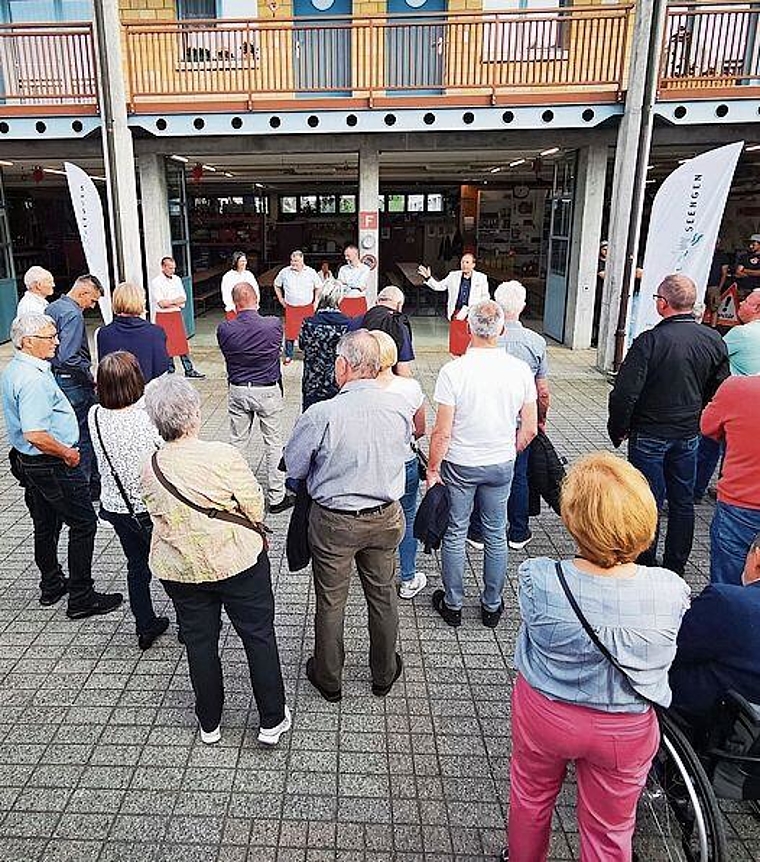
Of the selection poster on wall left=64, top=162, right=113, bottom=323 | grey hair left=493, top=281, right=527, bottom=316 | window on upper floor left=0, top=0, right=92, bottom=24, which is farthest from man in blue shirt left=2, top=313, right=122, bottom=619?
window on upper floor left=0, top=0, right=92, bottom=24

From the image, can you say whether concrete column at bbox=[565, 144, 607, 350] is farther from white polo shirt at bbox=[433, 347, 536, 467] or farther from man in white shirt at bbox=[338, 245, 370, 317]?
white polo shirt at bbox=[433, 347, 536, 467]

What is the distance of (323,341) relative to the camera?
496cm

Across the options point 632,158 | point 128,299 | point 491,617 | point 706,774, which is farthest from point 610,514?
point 632,158

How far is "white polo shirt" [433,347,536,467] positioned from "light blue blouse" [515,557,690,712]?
174cm

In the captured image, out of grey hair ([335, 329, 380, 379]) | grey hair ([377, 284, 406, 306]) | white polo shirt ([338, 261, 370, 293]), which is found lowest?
white polo shirt ([338, 261, 370, 293])

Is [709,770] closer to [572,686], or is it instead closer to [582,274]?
[572,686]

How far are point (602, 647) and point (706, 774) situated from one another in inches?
30.4

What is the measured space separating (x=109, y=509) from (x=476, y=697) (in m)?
1.99

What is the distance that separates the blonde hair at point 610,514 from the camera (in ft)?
6.29

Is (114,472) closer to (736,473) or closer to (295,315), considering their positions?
(736,473)

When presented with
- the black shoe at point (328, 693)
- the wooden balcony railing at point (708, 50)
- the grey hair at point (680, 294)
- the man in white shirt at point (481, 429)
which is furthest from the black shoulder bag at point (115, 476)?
the wooden balcony railing at point (708, 50)

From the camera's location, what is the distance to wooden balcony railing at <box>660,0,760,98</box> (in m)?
10.0

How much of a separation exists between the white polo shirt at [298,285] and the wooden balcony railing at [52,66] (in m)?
3.69

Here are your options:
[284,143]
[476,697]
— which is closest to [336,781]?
[476,697]
